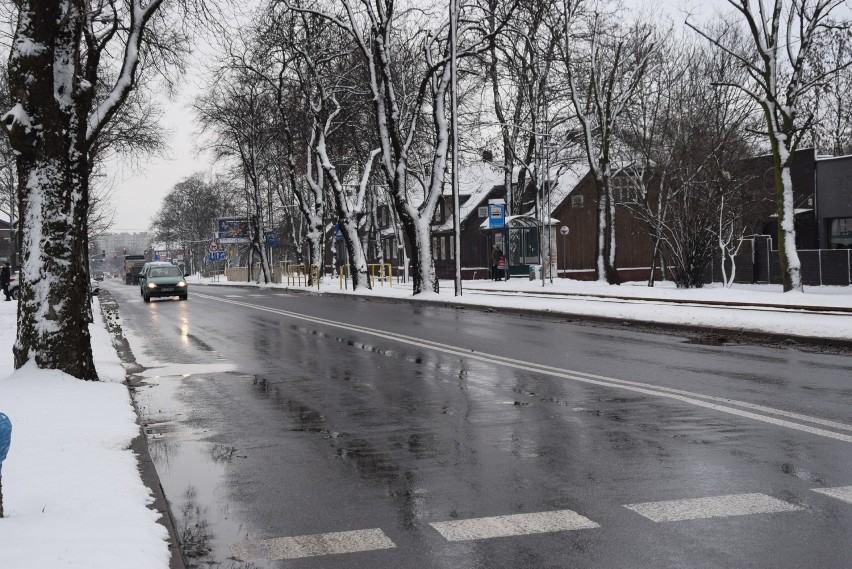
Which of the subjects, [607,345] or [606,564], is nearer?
[606,564]

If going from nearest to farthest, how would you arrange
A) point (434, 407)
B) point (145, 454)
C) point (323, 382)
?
point (145, 454)
point (434, 407)
point (323, 382)

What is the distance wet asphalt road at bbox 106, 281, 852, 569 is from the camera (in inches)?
198

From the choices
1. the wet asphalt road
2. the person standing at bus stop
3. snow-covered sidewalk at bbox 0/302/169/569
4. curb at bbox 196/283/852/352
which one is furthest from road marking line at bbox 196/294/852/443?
the person standing at bus stop

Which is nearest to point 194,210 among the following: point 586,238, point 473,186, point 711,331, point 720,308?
point 473,186

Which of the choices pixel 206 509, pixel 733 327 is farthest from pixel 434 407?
pixel 733 327

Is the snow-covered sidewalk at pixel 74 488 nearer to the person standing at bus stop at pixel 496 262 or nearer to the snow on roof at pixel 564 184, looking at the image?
the person standing at bus stop at pixel 496 262

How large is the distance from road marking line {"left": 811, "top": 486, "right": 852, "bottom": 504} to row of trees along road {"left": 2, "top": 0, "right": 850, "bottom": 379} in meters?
8.79

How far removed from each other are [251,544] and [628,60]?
41.5m

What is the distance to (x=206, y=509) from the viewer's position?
596 cm

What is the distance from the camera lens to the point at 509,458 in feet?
23.4

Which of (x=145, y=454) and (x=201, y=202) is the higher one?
(x=201, y=202)

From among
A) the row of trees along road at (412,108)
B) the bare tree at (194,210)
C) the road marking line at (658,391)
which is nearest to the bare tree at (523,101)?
the row of trees along road at (412,108)

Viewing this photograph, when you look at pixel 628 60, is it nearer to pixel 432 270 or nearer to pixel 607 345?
pixel 432 270

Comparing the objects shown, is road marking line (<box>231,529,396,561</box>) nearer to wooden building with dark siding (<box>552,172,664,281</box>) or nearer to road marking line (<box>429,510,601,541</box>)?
road marking line (<box>429,510,601,541</box>)
